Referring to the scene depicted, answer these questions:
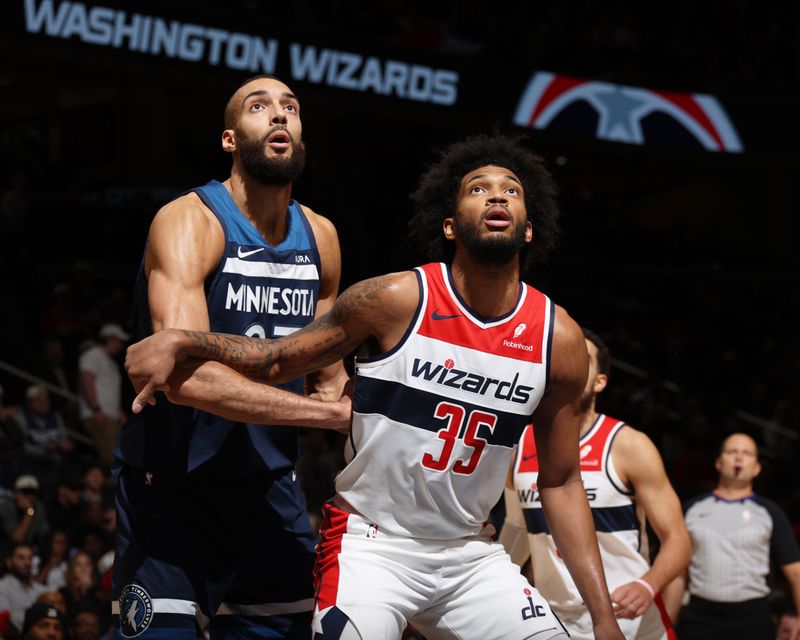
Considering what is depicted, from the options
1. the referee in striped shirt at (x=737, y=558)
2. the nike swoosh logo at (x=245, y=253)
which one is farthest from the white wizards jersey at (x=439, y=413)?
the referee in striped shirt at (x=737, y=558)

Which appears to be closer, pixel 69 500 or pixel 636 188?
pixel 69 500

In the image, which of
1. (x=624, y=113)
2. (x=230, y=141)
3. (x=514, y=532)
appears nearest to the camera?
(x=230, y=141)

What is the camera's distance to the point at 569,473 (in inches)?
158

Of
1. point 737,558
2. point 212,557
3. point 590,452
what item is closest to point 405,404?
point 212,557

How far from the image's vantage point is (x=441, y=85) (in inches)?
583

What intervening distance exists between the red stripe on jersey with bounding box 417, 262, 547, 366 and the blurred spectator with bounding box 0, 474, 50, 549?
6.12 meters

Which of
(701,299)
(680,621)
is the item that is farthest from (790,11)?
(680,621)

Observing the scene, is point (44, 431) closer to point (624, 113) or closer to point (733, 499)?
point (733, 499)

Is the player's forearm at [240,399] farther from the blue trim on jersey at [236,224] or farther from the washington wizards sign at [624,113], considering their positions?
the washington wizards sign at [624,113]

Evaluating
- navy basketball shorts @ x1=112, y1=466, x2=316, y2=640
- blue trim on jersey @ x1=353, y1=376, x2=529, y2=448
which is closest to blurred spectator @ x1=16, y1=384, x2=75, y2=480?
navy basketball shorts @ x1=112, y1=466, x2=316, y2=640

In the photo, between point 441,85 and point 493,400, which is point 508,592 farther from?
point 441,85

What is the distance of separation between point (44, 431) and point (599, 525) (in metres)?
6.33

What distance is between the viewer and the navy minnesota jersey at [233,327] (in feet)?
13.2

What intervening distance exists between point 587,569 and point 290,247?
150cm
